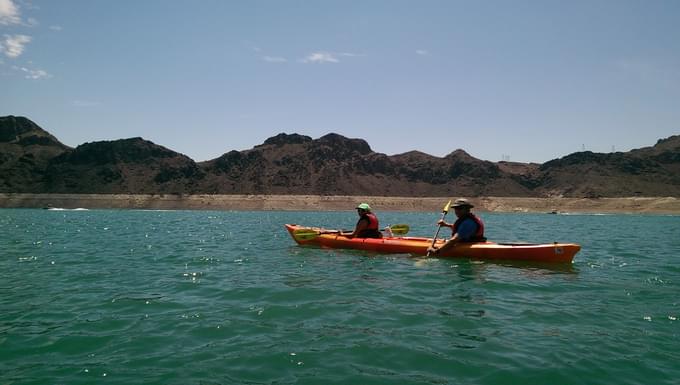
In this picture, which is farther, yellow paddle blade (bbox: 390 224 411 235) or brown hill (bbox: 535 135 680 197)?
brown hill (bbox: 535 135 680 197)

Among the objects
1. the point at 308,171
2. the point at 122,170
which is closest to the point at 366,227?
the point at 308,171

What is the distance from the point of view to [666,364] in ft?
18.9

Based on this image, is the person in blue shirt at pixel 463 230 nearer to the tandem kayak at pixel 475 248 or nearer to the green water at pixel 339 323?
the tandem kayak at pixel 475 248

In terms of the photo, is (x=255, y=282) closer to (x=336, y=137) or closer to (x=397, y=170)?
(x=397, y=170)

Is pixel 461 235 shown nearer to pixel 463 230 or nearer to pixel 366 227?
pixel 463 230

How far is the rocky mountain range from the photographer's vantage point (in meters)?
108

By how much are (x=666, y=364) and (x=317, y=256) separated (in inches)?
464

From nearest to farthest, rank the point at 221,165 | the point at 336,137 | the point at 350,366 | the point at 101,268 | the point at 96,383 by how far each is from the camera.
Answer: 1. the point at 96,383
2. the point at 350,366
3. the point at 101,268
4. the point at 221,165
5. the point at 336,137

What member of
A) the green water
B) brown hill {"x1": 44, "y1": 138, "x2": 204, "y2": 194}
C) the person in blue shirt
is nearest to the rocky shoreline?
brown hill {"x1": 44, "y1": 138, "x2": 204, "y2": 194}

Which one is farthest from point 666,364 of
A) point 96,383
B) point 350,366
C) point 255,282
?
point 255,282

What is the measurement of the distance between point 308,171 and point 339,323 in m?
119

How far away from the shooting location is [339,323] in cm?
757

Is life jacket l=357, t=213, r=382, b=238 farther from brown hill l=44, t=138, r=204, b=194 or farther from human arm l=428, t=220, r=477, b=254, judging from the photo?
brown hill l=44, t=138, r=204, b=194

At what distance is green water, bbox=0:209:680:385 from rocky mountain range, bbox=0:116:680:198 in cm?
9999
